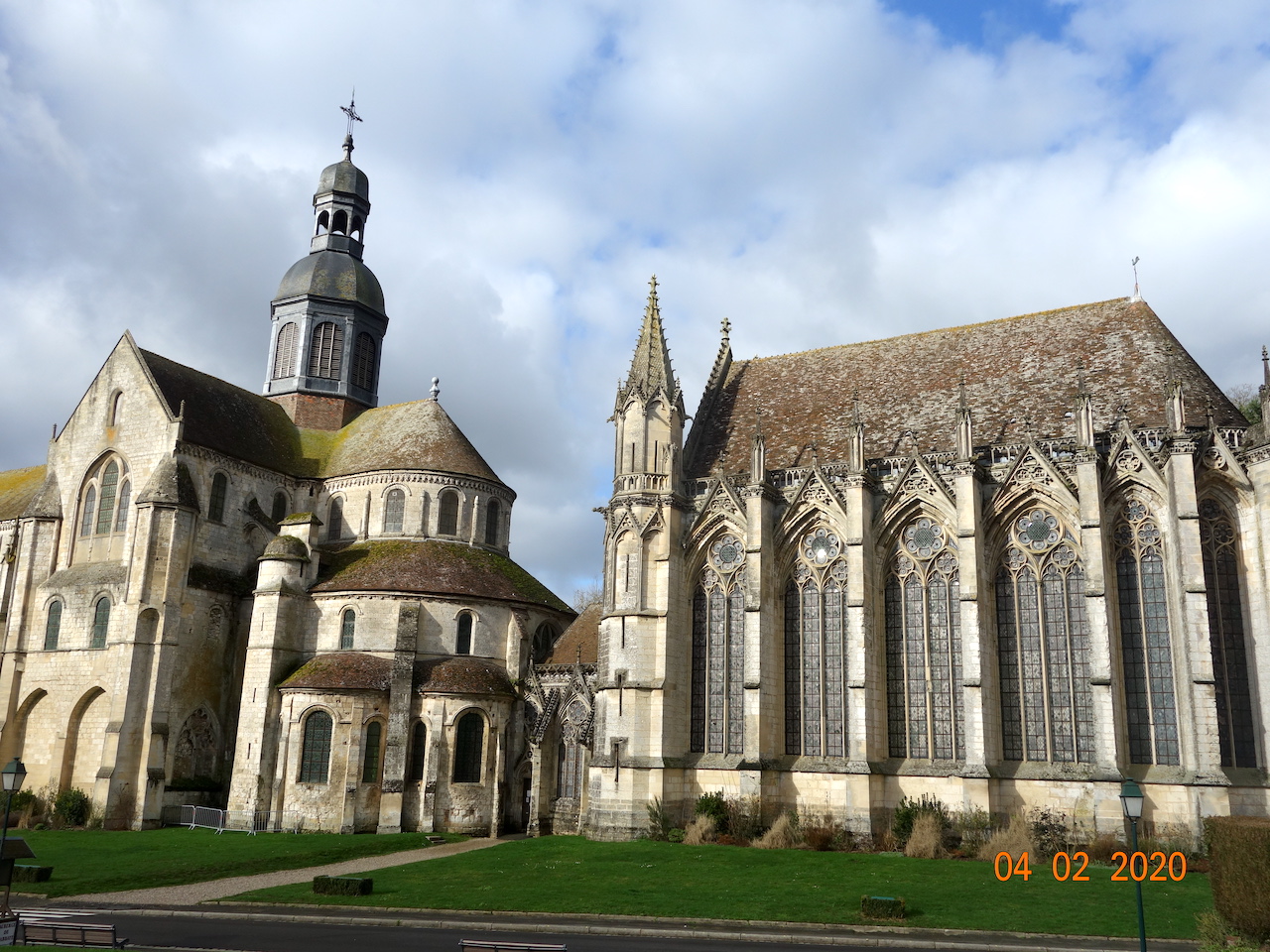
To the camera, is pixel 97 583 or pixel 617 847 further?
pixel 97 583

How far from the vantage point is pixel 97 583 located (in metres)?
39.9

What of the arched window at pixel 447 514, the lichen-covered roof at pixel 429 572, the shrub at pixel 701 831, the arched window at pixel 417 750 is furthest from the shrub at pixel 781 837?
the arched window at pixel 447 514

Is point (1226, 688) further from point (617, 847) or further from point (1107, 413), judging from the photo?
point (617, 847)

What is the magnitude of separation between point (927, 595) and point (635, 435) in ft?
36.9

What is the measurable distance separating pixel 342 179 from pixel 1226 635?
1788 inches

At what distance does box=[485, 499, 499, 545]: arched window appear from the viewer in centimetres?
4578

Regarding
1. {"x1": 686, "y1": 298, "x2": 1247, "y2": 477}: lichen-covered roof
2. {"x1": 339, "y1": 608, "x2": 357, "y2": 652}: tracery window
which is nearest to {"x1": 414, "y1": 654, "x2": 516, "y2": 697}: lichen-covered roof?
{"x1": 339, "y1": 608, "x2": 357, "y2": 652}: tracery window

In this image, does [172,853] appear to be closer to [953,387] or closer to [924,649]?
[924,649]

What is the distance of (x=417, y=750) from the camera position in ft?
119

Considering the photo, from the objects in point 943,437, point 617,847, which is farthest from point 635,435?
point 617,847

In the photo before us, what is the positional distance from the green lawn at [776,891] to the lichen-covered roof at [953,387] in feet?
43.6

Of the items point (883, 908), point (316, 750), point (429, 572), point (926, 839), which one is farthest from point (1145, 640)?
point (316, 750)

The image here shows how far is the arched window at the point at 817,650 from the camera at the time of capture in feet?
102

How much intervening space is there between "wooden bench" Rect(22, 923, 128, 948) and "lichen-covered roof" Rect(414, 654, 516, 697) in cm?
2072
